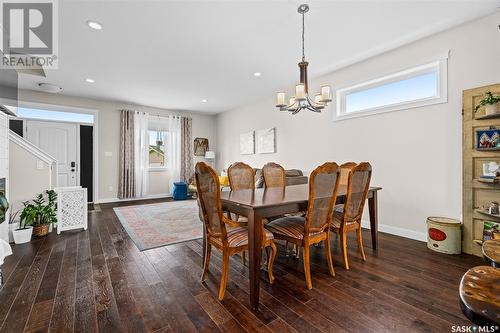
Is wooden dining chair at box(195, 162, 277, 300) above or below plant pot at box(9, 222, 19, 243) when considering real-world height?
above


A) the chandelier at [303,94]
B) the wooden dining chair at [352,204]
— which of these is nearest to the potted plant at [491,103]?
the wooden dining chair at [352,204]

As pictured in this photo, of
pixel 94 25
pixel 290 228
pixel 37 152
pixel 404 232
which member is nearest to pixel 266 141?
pixel 404 232

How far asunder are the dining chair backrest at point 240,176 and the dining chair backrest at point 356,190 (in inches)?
44.9

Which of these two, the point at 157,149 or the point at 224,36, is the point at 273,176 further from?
the point at 157,149

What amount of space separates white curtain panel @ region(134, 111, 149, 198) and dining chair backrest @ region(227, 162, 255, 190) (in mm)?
4566

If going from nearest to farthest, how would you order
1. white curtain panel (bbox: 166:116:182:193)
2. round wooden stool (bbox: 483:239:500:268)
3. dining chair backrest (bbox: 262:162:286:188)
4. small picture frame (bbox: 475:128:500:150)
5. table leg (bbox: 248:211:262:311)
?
round wooden stool (bbox: 483:239:500:268), table leg (bbox: 248:211:262:311), small picture frame (bbox: 475:128:500:150), dining chair backrest (bbox: 262:162:286:188), white curtain panel (bbox: 166:116:182:193)

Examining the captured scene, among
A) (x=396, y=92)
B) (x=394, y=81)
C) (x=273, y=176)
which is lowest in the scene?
(x=273, y=176)

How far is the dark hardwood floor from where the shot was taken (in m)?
1.49

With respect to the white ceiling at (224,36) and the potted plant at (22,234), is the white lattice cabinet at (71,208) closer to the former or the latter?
the potted plant at (22,234)

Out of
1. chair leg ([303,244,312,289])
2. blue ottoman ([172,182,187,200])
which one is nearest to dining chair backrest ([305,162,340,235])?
chair leg ([303,244,312,289])

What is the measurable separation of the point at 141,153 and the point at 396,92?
612 centimetres

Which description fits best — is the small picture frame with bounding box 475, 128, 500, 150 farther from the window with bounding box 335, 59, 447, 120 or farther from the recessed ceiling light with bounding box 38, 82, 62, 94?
the recessed ceiling light with bounding box 38, 82, 62, 94

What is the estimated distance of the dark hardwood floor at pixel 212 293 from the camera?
4.90ft

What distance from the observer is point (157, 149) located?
688 cm
